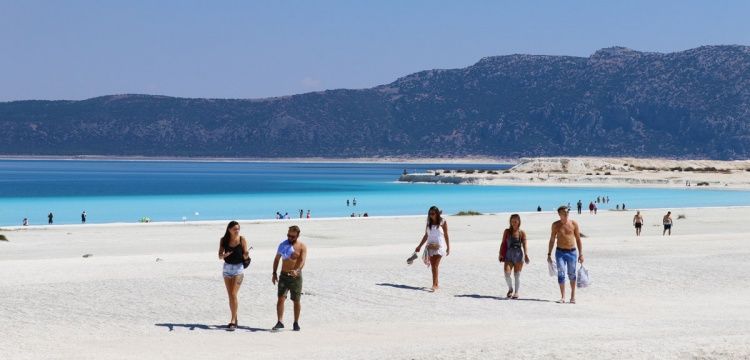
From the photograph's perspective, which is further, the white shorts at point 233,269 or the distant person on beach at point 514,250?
the distant person on beach at point 514,250

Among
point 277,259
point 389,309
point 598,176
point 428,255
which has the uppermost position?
point 277,259

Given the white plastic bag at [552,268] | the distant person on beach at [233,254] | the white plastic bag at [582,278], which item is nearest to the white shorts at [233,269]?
the distant person on beach at [233,254]

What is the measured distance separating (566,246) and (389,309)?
2.76 meters

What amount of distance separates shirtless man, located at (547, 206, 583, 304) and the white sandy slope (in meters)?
0.46

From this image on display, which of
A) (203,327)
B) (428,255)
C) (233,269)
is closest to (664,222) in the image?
(428,255)

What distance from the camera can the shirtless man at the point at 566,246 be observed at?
15.7 m

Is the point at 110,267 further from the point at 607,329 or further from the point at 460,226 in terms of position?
the point at 460,226

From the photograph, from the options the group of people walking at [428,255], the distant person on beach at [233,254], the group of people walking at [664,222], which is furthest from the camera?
the group of people walking at [664,222]

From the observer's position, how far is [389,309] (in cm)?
1568

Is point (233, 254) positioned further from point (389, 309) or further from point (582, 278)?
point (582, 278)

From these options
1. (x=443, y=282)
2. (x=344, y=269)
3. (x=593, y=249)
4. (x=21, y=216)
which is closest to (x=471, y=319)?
(x=443, y=282)

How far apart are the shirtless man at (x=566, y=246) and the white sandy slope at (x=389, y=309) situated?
46cm

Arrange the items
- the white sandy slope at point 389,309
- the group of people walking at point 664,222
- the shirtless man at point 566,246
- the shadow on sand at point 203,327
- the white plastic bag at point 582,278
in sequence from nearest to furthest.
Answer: the white sandy slope at point 389,309 → the shadow on sand at point 203,327 → the shirtless man at point 566,246 → the white plastic bag at point 582,278 → the group of people walking at point 664,222

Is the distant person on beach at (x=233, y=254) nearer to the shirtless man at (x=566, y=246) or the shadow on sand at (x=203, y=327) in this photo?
the shadow on sand at (x=203, y=327)
